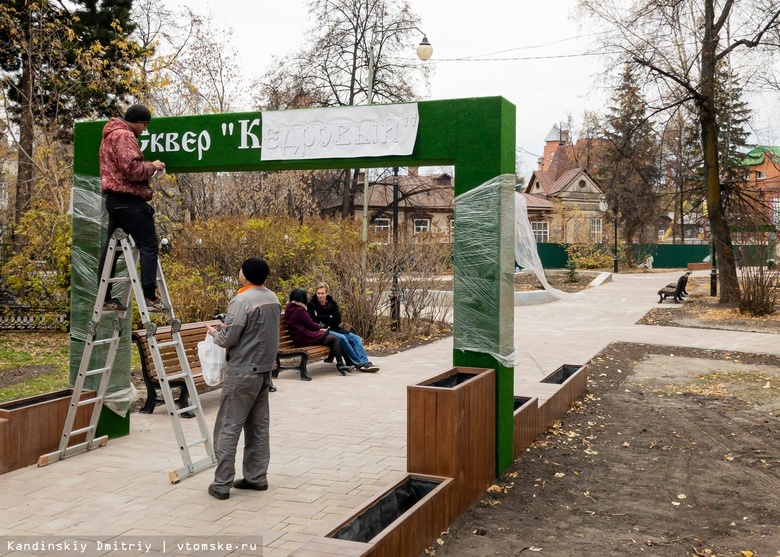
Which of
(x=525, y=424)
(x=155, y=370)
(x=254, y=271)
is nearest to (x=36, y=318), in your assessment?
(x=155, y=370)

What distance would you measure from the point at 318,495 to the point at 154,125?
361 centimetres

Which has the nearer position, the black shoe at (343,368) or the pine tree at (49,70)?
the black shoe at (343,368)

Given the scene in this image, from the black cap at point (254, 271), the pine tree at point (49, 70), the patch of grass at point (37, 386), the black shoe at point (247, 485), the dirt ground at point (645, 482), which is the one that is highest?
the pine tree at point (49, 70)

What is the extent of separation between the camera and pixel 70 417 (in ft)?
19.4

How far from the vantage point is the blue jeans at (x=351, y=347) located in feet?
34.3

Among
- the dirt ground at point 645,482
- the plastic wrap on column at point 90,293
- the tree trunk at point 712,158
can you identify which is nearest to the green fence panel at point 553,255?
the tree trunk at point 712,158

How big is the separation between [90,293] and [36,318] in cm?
841

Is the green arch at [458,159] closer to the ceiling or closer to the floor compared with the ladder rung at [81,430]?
closer to the ceiling

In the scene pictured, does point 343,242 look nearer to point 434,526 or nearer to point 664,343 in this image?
point 664,343

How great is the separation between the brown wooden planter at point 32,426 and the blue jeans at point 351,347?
15.0ft

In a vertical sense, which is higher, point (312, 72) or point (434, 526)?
point (312, 72)

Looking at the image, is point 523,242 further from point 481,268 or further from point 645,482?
point 645,482

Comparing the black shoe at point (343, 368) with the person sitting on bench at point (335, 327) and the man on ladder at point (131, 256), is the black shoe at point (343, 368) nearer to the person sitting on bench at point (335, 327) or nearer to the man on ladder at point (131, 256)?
the person sitting on bench at point (335, 327)

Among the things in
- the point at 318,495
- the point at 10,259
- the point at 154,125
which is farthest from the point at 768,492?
the point at 10,259
